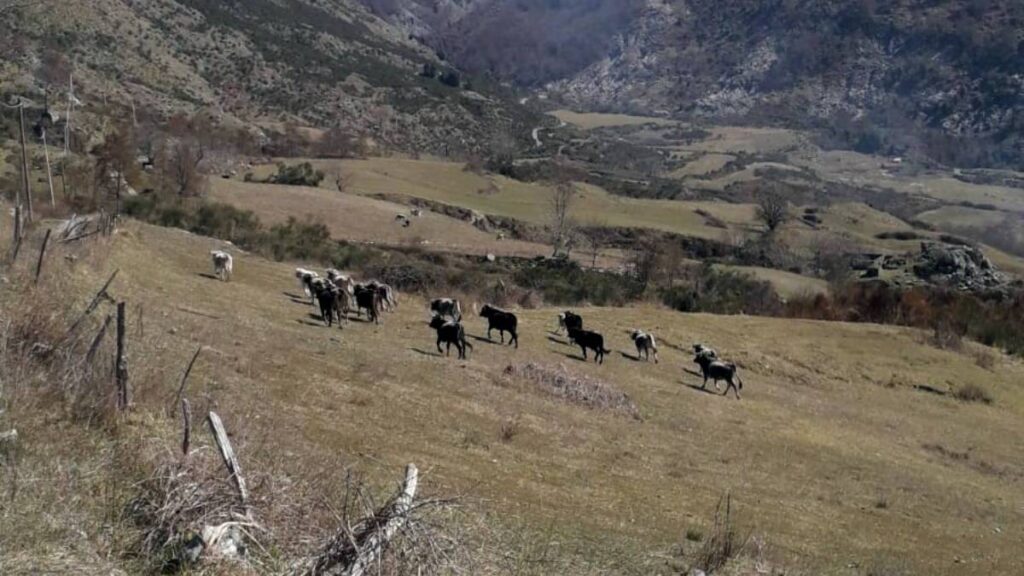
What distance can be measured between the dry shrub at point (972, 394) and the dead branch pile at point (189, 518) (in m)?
38.2

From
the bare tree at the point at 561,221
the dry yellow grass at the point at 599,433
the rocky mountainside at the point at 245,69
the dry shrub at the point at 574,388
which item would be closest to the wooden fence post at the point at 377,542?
the dry yellow grass at the point at 599,433

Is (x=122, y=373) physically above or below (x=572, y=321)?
above

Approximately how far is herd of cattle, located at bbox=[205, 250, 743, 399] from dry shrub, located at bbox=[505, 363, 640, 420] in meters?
2.01

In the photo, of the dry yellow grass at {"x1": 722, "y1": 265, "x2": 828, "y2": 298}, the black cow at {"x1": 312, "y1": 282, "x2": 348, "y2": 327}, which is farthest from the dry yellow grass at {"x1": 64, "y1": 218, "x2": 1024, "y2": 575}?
the dry yellow grass at {"x1": 722, "y1": 265, "x2": 828, "y2": 298}

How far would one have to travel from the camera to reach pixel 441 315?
99.2ft

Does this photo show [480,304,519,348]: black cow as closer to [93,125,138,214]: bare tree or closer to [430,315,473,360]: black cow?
[430,315,473,360]: black cow

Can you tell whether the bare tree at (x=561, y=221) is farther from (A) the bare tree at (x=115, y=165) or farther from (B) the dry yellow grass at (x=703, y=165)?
(B) the dry yellow grass at (x=703, y=165)

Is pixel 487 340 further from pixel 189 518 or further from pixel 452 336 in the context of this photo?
pixel 189 518

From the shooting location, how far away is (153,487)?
7.37 meters

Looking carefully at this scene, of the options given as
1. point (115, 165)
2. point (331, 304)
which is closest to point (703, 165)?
point (115, 165)

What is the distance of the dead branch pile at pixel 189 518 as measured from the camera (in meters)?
6.73

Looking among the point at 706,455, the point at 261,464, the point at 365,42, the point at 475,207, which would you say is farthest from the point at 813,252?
the point at 365,42

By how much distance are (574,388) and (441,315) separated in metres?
7.36

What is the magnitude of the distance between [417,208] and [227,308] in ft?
177
